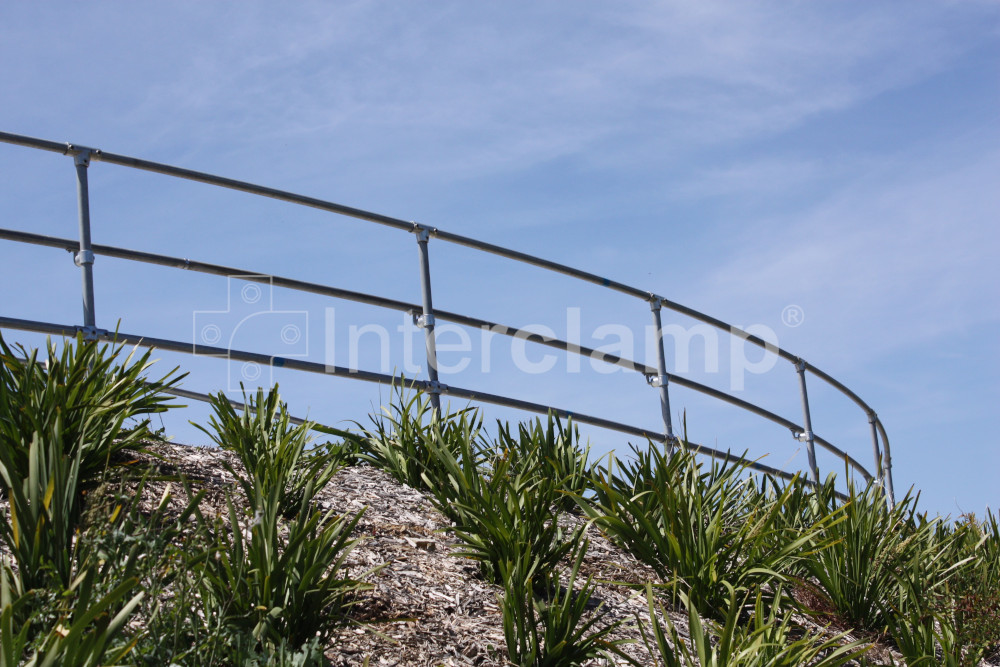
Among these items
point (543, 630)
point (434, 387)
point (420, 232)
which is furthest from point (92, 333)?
point (543, 630)

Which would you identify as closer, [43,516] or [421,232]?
[43,516]

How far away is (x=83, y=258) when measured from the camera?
508 cm

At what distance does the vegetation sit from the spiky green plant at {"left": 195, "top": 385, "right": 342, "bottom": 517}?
0.01 meters

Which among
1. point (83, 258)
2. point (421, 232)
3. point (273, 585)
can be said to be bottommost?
point (273, 585)

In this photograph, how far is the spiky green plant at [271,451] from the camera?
4156 mm

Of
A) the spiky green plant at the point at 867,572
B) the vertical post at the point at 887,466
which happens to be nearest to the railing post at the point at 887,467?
the vertical post at the point at 887,466

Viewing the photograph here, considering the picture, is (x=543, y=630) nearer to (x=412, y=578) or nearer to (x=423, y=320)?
(x=412, y=578)

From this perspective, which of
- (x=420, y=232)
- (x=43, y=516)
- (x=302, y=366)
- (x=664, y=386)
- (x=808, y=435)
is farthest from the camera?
(x=808, y=435)

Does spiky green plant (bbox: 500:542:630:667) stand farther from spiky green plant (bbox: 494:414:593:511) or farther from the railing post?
the railing post

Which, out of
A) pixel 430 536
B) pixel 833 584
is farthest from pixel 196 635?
pixel 833 584

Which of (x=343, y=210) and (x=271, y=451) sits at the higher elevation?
(x=343, y=210)

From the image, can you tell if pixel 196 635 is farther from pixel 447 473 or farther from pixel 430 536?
pixel 447 473

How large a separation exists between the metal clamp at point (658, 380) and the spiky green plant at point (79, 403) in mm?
3796

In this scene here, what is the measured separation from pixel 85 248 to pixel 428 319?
2.01m
